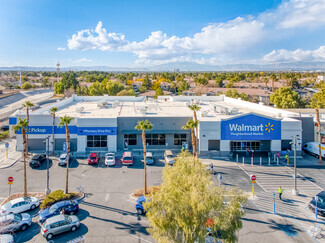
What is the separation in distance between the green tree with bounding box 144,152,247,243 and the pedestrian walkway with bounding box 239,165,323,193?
1478 cm

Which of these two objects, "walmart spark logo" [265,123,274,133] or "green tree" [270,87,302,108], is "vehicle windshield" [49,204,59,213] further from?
"green tree" [270,87,302,108]

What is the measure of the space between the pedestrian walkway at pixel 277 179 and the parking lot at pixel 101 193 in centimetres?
1125

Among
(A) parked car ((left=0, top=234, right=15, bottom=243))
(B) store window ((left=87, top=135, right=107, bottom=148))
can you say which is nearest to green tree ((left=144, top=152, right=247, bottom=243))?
(A) parked car ((left=0, top=234, right=15, bottom=243))

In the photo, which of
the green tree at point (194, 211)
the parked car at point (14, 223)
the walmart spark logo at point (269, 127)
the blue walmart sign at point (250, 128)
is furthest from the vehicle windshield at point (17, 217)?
the walmart spark logo at point (269, 127)

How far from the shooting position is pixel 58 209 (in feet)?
68.9

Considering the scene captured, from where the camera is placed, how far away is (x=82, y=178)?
97.2 ft

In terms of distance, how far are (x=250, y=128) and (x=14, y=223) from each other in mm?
30504

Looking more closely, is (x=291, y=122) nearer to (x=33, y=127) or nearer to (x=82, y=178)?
(x=82, y=178)

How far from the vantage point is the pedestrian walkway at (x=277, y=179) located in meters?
27.2

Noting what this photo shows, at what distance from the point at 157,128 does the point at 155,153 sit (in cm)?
413

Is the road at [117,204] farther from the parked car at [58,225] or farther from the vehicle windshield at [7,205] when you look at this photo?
the vehicle windshield at [7,205]

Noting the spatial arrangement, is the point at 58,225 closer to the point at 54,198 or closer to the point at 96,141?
the point at 54,198

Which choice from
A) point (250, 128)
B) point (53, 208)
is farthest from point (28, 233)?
point (250, 128)

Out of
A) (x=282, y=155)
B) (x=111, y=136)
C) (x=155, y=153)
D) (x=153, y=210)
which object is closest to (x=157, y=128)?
(x=155, y=153)
